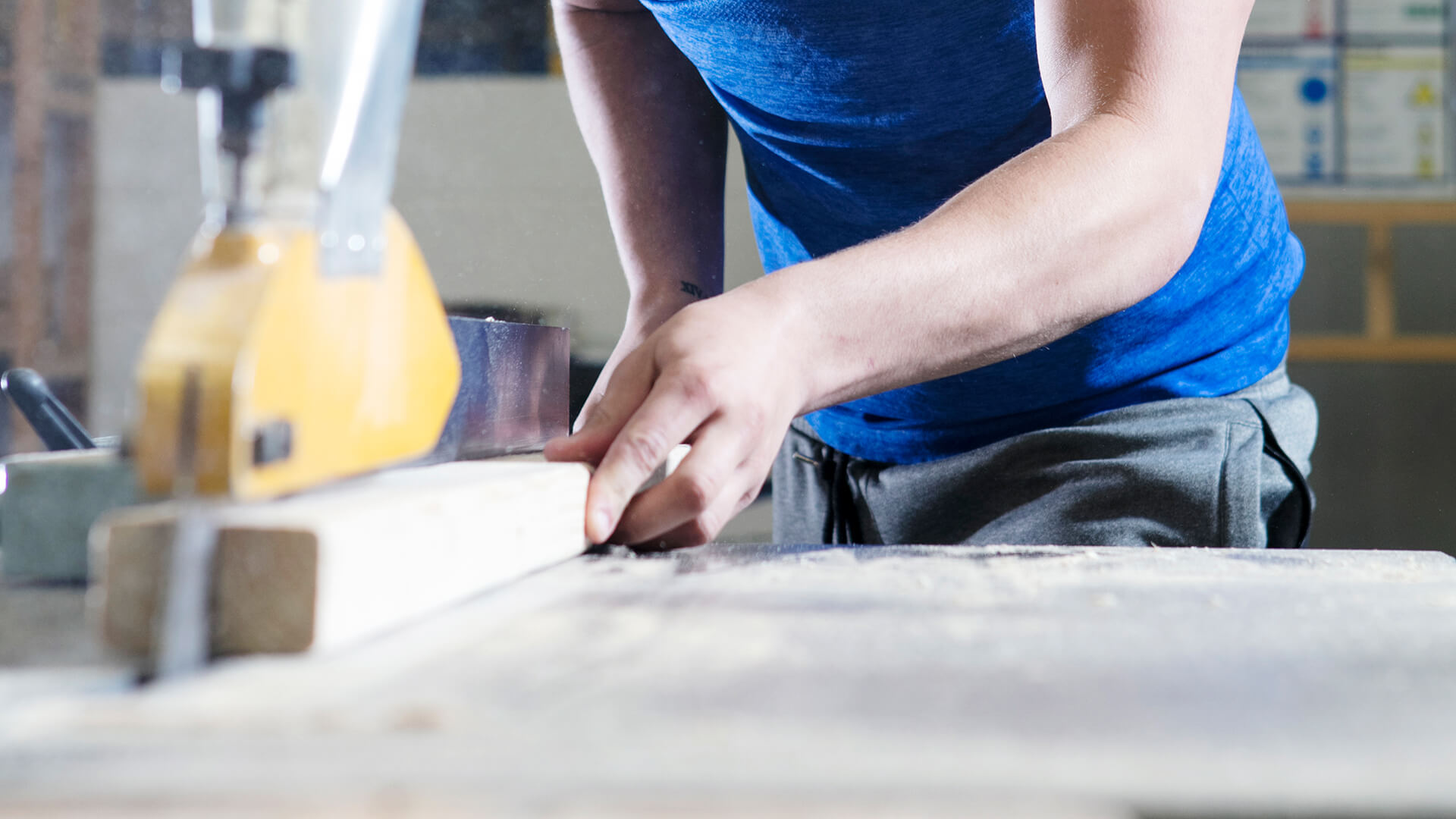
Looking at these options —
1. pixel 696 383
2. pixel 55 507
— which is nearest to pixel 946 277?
pixel 696 383

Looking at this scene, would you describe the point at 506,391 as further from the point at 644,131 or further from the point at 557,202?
the point at 557,202

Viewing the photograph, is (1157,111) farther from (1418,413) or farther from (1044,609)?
(1418,413)

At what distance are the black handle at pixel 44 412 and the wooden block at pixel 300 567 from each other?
12.8 inches

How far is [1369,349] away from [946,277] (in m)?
1.77

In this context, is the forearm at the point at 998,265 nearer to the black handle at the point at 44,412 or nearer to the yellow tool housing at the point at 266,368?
the yellow tool housing at the point at 266,368

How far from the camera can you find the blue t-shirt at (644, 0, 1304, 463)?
771 millimetres

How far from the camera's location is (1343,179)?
1977 millimetres

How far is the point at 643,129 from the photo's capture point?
3.31 feet

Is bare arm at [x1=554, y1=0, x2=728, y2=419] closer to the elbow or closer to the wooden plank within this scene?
the elbow

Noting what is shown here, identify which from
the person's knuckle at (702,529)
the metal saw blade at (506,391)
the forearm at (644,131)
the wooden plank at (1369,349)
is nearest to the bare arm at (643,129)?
the forearm at (644,131)

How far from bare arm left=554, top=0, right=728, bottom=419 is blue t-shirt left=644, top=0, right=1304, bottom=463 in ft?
0.28

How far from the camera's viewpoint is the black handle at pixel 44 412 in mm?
627

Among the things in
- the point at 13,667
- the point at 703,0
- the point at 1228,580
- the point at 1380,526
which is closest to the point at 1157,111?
the point at 1228,580

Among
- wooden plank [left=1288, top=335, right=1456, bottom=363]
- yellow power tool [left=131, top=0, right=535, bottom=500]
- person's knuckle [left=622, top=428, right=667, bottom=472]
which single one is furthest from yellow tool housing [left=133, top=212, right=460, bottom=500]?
wooden plank [left=1288, top=335, right=1456, bottom=363]
